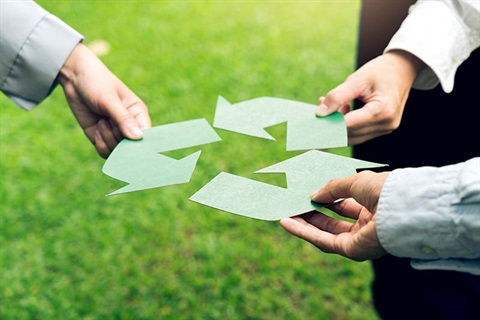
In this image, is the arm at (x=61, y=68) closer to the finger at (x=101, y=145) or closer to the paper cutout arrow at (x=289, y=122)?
the finger at (x=101, y=145)

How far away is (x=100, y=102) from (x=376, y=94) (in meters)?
0.70

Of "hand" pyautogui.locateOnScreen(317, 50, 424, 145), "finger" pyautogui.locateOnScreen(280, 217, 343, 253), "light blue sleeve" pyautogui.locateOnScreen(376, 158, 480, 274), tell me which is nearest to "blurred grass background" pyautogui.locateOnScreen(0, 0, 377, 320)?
"hand" pyautogui.locateOnScreen(317, 50, 424, 145)

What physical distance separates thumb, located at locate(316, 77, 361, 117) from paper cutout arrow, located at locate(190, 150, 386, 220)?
184mm

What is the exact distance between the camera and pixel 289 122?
1.49m

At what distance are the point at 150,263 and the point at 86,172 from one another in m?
0.71

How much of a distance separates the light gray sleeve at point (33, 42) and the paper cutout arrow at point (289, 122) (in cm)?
45

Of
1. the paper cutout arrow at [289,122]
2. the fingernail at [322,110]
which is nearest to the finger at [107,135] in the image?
the paper cutout arrow at [289,122]

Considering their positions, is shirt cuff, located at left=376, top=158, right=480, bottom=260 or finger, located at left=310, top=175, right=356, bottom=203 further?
finger, located at left=310, top=175, right=356, bottom=203

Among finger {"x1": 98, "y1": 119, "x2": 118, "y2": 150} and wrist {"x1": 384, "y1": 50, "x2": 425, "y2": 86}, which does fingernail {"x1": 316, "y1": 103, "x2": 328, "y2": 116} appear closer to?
wrist {"x1": 384, "y1": 50, "x2": 425, "y2": 86}

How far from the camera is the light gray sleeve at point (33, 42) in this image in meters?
1.51

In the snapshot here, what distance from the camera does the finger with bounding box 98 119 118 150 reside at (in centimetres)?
153

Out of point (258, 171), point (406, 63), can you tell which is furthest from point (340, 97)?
point (258, 171)

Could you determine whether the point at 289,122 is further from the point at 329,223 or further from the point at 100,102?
the point at 100,102

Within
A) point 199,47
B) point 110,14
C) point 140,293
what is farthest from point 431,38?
point 110,14
